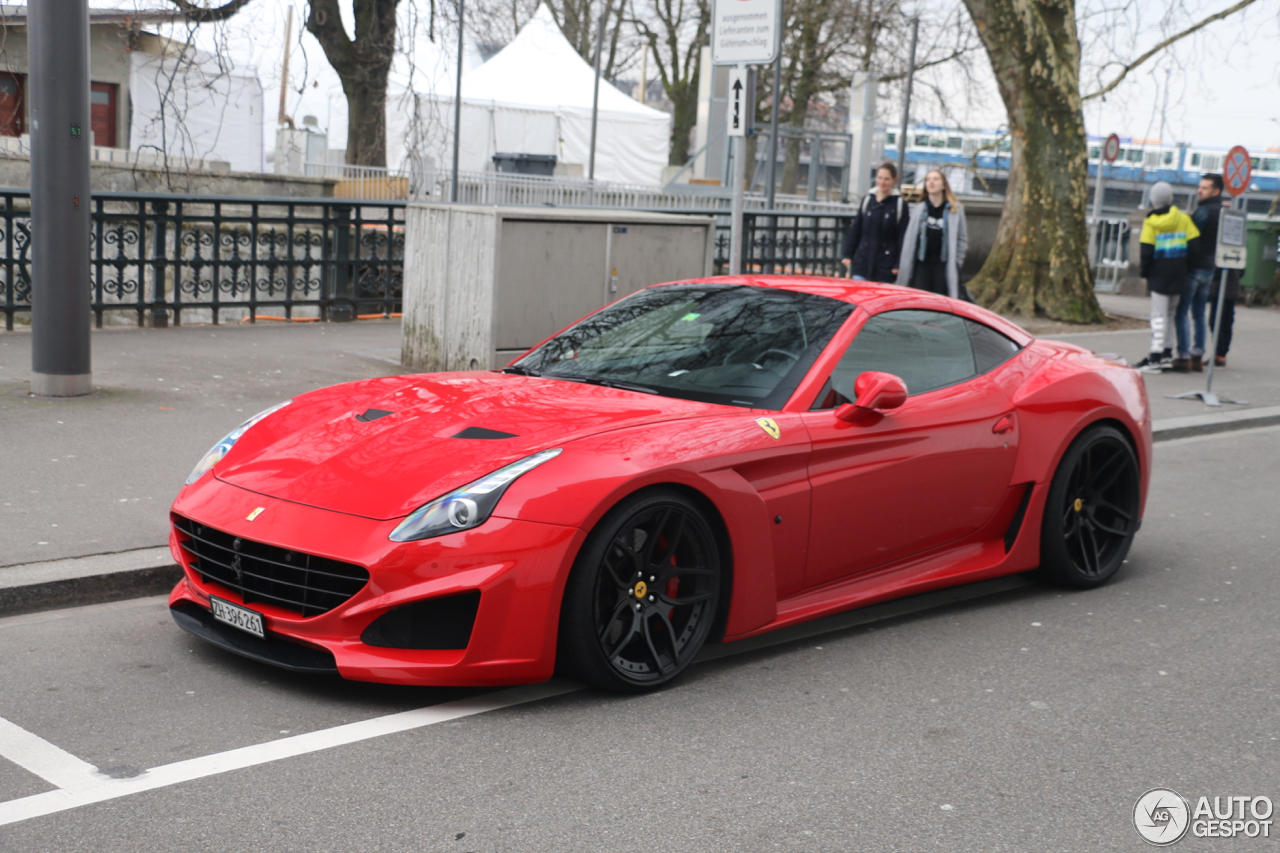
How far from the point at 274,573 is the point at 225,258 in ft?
31.8

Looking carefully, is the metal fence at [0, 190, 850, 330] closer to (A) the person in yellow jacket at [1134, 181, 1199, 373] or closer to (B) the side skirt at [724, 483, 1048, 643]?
(A) the person in yellow jacket at [1134, 181, 1199, 373]

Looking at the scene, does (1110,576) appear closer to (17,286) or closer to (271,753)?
(271,753)

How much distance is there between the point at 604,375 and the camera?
17.6 feet

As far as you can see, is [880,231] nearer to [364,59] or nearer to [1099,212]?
[364,59]

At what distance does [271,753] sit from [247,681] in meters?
0.64

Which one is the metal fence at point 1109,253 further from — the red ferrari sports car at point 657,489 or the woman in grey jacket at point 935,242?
the red ferrari sports car at point 657,489

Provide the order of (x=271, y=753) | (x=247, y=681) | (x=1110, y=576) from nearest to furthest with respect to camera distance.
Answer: (x=271, y=753), (x=247, y=681), (x=1110, y=576)

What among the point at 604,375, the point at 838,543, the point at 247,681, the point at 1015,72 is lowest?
the point at 247,681

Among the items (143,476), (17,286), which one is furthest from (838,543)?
(17,286)

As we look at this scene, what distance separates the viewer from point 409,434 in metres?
4.59

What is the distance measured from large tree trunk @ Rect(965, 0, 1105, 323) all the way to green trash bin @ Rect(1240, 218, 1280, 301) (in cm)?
604

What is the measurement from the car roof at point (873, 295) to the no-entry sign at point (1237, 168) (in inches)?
505

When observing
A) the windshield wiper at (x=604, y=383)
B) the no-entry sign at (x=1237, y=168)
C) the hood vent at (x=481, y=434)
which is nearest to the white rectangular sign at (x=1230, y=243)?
the no-entry sign at (x=1237, y=168)

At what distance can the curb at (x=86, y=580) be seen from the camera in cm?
518
